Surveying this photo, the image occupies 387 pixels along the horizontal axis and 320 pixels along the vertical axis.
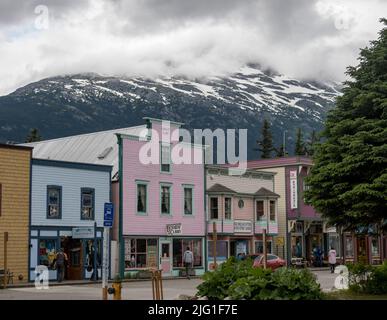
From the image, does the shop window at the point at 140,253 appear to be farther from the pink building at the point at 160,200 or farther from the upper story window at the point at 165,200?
the upper story window at the point at 165,200

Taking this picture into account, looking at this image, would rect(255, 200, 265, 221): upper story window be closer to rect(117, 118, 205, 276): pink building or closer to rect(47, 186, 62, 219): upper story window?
rect(117, 118, 205, 276): pink building

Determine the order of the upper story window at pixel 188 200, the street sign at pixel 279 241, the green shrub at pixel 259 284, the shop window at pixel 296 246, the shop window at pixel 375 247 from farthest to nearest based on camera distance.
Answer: the shop window at pixel 375 247, the shop window at pixel 296 246, the street sign at pixel 279 241, the upper story window at pixel 188 200, the green shrub at pixel 259 284

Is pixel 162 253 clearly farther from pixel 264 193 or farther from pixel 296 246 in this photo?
pixel 296 246

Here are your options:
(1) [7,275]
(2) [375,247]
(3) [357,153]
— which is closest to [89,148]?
(1) [7,275]

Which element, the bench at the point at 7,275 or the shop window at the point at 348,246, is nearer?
the bench at the point at 7,275

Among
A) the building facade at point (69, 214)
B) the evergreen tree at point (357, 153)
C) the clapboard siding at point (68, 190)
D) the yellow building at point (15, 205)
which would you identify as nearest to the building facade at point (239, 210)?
the clapboard siding at point (68, 190)

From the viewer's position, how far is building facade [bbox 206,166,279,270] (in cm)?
5041

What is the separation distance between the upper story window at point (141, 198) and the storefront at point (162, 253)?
176 cm

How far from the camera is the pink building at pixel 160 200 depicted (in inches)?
1757

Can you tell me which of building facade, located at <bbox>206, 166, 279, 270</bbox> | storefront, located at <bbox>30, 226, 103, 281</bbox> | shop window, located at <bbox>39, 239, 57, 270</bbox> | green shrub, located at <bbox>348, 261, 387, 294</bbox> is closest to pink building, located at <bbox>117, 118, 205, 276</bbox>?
building facade, located at <bbox>206, 166, 279, 270</bbox>

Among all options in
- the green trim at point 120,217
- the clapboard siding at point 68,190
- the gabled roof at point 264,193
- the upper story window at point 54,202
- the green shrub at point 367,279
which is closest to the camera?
the green shrub at point 367,279

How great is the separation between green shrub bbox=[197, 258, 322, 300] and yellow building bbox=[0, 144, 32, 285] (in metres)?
20.5

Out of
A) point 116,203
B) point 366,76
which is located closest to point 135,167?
point 116,203
